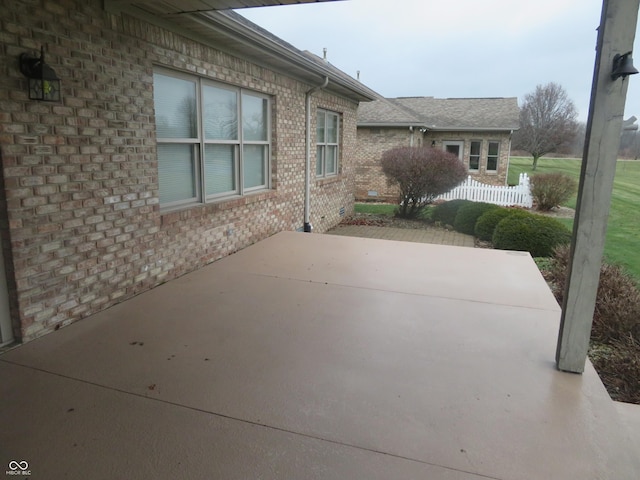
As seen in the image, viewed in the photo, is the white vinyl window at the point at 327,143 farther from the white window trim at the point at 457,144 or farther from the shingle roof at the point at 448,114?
the white window trim at the point at 457,144

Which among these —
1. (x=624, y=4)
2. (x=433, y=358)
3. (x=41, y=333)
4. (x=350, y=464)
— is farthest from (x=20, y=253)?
(x=624, y=4)

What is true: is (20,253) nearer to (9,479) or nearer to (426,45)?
(9,479)

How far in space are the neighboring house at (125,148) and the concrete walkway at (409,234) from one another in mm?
3771

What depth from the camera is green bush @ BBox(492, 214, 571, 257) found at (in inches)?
350

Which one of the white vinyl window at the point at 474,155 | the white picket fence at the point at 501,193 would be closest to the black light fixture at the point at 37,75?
the white picket fence at the point at 501,193

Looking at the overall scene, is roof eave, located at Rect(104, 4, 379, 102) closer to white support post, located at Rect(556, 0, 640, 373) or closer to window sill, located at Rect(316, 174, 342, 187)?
window sill, located at Rect(316, 174, 342, 187)

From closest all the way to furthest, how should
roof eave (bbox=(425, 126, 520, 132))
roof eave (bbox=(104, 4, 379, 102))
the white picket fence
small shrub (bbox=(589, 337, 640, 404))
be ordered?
1. small shrub (bbox=(589, 337, 640, 404))
2. roof eave (bbox=(104, 4, 379, 102))
3. the white picket fence
4. roof eave (bbox=(425, 126, 520, 132))

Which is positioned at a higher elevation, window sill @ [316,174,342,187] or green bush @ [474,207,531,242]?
window sill @ [316,174,342,187]

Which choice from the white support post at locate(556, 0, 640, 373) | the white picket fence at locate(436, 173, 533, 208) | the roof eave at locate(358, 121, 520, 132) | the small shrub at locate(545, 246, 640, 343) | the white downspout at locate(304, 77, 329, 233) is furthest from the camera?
the roof eave at locate(358, 121, 520, 132)

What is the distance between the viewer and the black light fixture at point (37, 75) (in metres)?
3.36

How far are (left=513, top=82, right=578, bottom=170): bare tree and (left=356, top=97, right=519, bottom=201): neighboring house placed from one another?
14.5 m

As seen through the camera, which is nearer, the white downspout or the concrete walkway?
the white downspout

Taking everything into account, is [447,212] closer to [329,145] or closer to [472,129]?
[329,145]

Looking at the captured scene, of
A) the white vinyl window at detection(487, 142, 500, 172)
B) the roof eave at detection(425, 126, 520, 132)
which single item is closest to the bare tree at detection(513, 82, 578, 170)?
the white vinyl window at detection(487, 142, 500, 172)
